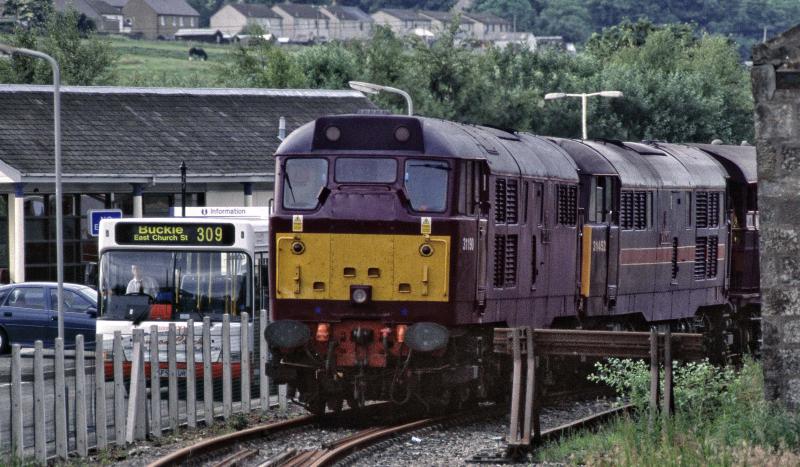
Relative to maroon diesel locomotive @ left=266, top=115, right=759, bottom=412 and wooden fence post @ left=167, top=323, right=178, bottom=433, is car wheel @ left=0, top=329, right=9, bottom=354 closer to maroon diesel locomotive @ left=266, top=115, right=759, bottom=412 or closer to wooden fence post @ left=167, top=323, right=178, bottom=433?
wooden fence post @ left=167, top=323, right=178, bottom=433

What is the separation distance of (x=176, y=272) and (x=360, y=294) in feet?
16.0

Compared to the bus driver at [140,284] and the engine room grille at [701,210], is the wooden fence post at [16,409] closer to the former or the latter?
the bus driver at [140,284]

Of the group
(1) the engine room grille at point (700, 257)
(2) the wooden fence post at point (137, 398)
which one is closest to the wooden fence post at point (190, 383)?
(2) the wooden fence post at point (137, 398)

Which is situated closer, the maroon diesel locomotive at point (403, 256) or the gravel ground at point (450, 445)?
the gravel ground at point (450, 445)

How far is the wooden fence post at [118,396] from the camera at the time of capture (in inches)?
734

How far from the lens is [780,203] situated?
Result: 1541 cm

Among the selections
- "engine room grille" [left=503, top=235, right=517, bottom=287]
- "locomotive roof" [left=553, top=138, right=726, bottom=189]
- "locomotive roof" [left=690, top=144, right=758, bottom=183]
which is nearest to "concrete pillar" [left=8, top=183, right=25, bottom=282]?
"locomotive roof" [left=690, top=144, right=758, bottom=183]

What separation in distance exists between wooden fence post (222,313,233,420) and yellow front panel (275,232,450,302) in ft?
6.68

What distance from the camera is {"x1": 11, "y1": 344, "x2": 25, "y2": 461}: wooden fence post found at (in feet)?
54.4

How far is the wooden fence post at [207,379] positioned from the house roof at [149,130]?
75.8 feet

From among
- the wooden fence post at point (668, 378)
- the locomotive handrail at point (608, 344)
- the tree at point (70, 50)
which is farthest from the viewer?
the tree at point (70, 50)

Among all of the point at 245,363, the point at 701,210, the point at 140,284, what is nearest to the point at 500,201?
the point at 245,363

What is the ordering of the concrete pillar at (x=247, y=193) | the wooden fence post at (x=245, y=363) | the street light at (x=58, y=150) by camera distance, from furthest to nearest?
the concrete pillar at (x=247, y=193) < the street light at (x=58, y=150) < the wooden fence post at (x=245, y=363)

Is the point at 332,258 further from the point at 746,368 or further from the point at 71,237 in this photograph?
the point at 71,237
